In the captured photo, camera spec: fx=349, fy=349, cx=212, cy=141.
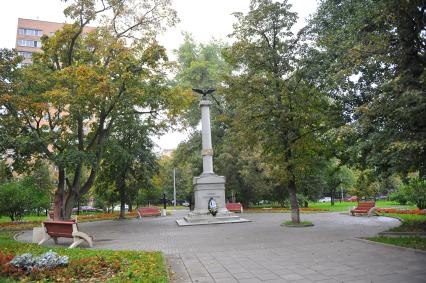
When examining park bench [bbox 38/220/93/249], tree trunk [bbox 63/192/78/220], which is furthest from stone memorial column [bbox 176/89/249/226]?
park bench [bbox 38/220/93/249]

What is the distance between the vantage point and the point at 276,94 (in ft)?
56.3

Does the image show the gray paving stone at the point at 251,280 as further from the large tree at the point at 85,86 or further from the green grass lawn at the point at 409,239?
the large tree at the point at 85,86

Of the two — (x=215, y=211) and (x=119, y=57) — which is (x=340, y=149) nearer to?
(x=215, y=211)

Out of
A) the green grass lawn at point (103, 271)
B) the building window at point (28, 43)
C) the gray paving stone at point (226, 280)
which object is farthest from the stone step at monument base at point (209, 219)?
the building window at point (28, 43)

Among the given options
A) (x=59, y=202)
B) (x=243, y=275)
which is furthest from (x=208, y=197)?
(x=243, y=275)

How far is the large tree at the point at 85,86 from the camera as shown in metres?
18.0

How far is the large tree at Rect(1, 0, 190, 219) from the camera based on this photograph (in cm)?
1800

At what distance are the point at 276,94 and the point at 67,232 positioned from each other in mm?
11043

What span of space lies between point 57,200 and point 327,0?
1808 centimetres

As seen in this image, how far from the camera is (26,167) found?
21.1 m

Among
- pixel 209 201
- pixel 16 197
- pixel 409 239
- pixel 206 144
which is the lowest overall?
pixel 409 239

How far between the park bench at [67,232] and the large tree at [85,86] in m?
5.90

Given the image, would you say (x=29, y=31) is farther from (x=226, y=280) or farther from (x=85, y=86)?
(x=226, y=280)

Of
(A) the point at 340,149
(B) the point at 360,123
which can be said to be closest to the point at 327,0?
(A) the point at 340,149
